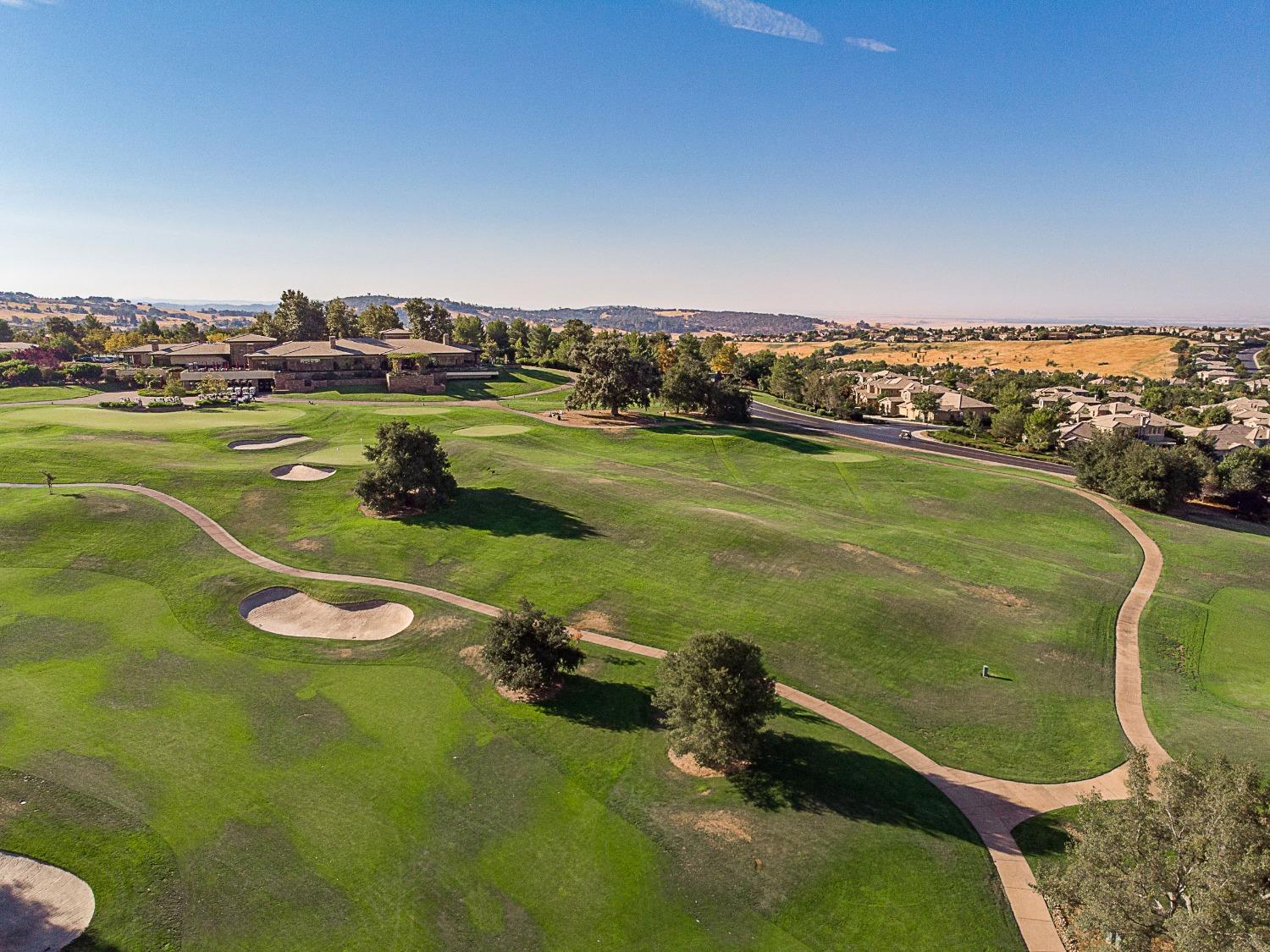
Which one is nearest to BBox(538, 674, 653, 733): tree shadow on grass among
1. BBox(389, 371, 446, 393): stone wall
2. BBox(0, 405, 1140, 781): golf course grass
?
BBox(0, 405, 1140, 781): golf course grass

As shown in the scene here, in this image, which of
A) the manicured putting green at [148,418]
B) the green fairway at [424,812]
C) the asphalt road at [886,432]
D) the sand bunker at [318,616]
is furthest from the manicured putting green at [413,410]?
the green fairway at [424,812]

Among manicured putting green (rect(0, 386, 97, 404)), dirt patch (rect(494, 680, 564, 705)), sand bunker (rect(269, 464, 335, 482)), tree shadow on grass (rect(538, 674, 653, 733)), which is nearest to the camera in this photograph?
tree shadow on grass (rect(538, 674, 653, 733))

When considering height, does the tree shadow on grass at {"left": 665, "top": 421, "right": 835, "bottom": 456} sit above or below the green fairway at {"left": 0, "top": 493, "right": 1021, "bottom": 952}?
above

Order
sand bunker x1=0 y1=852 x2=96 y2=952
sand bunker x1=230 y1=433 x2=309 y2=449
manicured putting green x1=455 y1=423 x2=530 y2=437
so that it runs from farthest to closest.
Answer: manicured putting green x1=455 y1=423 x2=530 y2=437 < sand bunker x1=230 y1=433 x2=309 y2=449 < sand bunker x1=0 y1=852 x2=96 y2=952

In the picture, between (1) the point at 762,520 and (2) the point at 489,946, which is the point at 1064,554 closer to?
(1) the point at 762,520

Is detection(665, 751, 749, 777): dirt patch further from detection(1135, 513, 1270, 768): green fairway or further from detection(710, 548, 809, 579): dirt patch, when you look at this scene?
detection(1135, 513, 1270, 768): green fairway

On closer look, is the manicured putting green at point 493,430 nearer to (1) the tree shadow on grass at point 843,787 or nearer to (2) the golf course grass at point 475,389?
(2) the golf course grass at point 475,389

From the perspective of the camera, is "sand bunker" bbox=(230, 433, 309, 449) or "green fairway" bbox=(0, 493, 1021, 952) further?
"sand bunker" bbox=(230, 433, 309, 449)
